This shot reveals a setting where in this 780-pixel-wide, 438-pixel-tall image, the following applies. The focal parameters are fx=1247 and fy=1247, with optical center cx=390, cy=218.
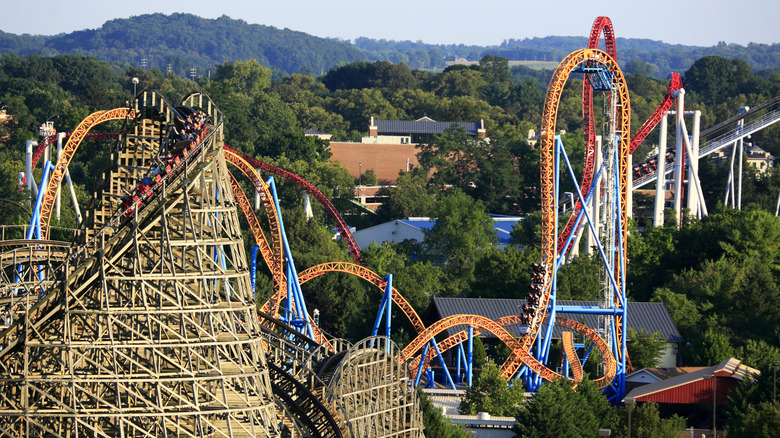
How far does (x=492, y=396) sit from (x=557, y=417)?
6.29 meters

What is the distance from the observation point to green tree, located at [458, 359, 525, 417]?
4206 centimetres

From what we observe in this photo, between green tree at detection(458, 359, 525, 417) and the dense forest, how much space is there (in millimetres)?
8510

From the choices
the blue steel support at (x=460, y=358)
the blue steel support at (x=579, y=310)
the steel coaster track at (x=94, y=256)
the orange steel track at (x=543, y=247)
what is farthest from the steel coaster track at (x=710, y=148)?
the steel coaster track at (x=94, y=256)

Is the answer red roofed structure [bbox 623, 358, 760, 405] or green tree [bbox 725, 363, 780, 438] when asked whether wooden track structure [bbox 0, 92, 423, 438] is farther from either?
red roofed structure [bbox 623, 358, 760, 405]

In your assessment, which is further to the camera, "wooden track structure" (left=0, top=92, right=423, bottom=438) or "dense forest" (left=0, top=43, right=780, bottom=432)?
"dense forest" (left=0, top=43, right=780, bottom=432)

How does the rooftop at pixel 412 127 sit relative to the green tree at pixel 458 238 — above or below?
above

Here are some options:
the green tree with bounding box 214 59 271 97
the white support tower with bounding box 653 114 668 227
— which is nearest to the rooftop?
the green tree with bounding box 214 59 271 97

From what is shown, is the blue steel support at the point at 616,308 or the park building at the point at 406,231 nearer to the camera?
the blue steel support at the point at 616,308

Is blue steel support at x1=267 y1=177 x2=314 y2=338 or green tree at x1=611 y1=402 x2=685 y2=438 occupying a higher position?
blue steel support at x1=267 y1=177 x2=314 y2=338

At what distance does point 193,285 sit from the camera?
2569cm

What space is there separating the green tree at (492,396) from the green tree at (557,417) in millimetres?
3666

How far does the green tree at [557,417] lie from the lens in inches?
1428

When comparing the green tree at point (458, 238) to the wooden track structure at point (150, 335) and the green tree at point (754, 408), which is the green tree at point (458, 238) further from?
the wooden track structure at point (150, 335)

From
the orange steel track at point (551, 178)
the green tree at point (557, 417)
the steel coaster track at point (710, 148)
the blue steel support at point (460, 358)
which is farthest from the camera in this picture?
the steel coaster track at point (710, 148)
